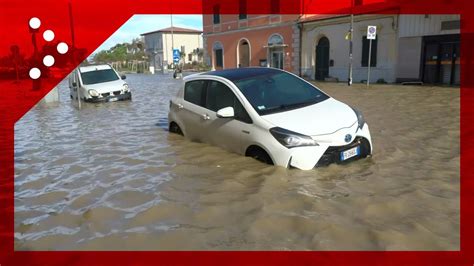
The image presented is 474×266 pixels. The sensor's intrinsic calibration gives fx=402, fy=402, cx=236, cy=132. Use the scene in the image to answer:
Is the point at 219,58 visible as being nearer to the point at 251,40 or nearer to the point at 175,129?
the point at 251,40

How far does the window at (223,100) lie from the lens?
616cm

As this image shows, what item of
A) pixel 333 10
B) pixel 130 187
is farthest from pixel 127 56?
pixel 130 187

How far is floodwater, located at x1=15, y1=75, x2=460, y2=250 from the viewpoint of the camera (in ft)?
12.6

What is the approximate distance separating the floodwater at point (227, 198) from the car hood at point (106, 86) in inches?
311

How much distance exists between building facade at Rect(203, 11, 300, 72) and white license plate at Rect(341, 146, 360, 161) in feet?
85.0

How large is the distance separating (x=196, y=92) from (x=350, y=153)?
125 inches

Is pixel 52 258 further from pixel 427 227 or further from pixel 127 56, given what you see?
pixel 127 56

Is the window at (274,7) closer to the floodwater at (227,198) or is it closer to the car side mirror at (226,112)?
the floodwater at (227,198)

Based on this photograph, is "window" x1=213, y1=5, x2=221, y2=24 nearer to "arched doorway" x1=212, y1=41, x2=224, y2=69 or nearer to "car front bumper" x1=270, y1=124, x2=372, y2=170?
"arched doorway" x1=212, y1=41, x2=224, y2=69

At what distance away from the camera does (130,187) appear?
5.49 meters

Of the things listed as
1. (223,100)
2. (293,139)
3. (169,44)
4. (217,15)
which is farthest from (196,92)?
(169,44)

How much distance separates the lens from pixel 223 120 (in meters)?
6.56

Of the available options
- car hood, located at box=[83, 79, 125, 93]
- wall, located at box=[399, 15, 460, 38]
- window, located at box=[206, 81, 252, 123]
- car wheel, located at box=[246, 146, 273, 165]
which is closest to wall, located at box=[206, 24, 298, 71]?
wall, located at box=[399, 15, 460, 38]

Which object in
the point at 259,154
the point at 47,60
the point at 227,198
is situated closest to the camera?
the point at 227,198
